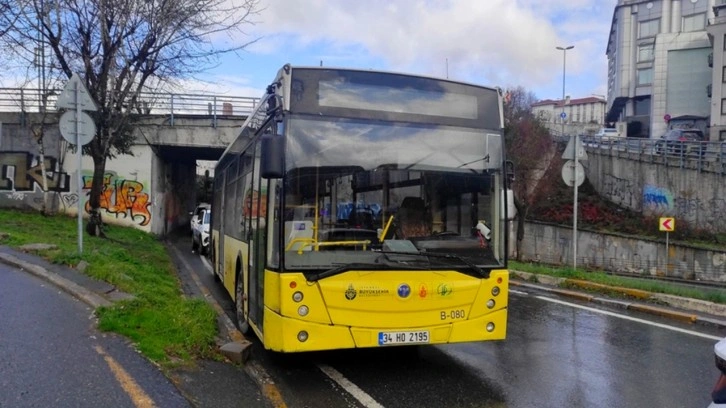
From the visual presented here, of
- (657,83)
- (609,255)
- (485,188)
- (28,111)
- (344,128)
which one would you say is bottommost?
(609,255)

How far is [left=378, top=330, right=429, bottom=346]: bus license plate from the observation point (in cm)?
580

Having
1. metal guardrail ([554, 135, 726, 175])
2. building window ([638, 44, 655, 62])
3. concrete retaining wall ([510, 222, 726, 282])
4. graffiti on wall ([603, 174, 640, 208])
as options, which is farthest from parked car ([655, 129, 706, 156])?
building window ([638, 44, 655, 62])

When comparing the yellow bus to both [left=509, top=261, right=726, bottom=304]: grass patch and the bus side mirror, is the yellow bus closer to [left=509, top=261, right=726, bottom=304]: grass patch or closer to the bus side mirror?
the bus side mirror

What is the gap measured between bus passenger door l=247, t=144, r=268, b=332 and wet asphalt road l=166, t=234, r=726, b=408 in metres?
0.58

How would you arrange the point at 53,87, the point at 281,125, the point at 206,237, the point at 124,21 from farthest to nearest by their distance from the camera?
the point at 206,237 < the point at 53,87 < the point at 124,21 < the point at 281,125

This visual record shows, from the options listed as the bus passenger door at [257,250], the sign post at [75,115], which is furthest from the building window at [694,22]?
the bus passenger door at [257,250]

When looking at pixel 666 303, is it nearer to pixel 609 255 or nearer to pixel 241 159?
pixel 241 159

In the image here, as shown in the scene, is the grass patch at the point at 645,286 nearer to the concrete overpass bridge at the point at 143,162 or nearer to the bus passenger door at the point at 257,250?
the bus passenger door at the point at 257,250

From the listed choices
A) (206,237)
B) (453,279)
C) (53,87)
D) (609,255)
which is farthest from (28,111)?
(609,255)

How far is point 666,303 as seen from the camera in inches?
426

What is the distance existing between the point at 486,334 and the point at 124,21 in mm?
13475

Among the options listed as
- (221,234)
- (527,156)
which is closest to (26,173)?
(221,234)

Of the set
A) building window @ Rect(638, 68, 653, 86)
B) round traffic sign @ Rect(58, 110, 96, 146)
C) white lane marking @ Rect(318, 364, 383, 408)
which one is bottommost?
white lane marking @ Rect(318, 364, 383, 408)

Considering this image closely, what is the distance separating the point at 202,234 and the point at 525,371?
1522 cm
